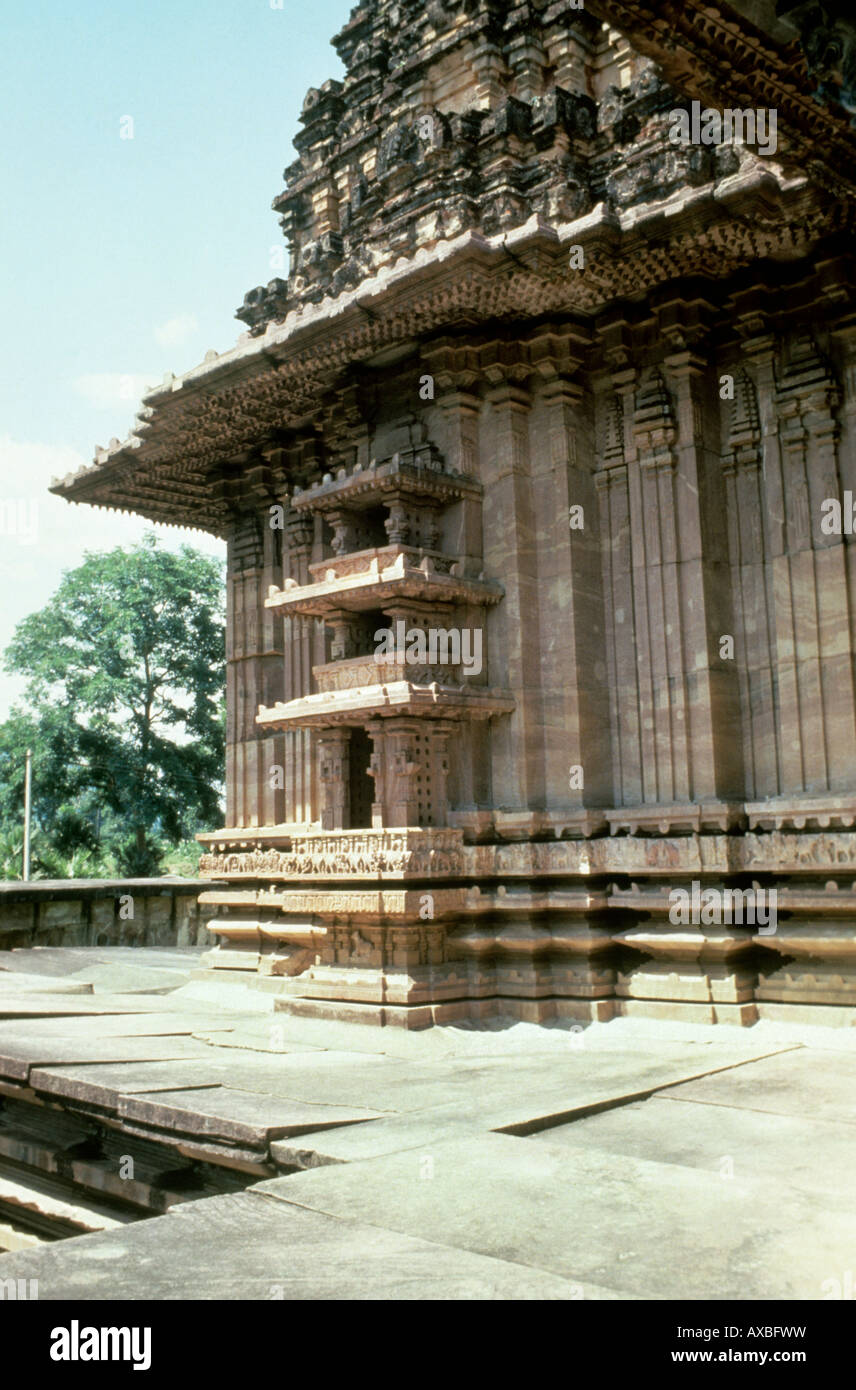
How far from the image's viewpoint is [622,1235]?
4102 millimetres

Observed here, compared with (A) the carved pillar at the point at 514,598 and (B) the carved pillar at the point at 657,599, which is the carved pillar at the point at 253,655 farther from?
(B) the carved pillar at the point at 657,599

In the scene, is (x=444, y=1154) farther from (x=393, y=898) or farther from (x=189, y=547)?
(x=189, y=547)

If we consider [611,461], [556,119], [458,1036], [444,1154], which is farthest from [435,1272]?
[556,119]

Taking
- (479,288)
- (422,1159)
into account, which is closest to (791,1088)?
(422,1159)

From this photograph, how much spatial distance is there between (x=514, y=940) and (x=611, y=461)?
4.44m

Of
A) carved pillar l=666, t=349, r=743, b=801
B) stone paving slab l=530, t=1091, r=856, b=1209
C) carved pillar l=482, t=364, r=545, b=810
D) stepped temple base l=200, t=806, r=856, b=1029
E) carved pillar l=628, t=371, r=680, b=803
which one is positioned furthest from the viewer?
carved pillar l=482, t=364, r=545, b=810

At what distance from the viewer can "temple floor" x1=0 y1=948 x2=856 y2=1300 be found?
12.4 ft

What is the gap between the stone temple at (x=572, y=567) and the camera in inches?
354

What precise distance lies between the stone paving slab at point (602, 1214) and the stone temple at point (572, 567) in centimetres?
417

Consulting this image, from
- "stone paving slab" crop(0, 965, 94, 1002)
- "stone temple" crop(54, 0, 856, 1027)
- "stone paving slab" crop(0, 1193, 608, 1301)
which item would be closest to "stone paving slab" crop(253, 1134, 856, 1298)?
"stone paving slab" crop(0, 1193, 608, 1301)

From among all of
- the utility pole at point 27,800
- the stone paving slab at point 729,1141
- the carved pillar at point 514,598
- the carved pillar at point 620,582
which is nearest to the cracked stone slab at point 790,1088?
the stone paving slab at point 729,1141

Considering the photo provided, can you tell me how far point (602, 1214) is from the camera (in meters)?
4.36

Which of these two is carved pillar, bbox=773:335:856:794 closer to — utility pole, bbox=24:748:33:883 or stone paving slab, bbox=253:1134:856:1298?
stone paving slab, bbox=253:1134:856:1298

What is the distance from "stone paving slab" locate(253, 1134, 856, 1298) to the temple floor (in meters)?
0.01
